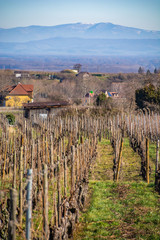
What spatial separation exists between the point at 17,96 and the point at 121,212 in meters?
44.9

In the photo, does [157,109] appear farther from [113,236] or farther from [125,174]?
[113,236]

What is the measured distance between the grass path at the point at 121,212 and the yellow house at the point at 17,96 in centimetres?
4014

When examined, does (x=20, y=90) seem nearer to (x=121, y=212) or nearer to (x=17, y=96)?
(x=17, y=96)

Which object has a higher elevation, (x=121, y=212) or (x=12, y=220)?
(x=12, y=220)

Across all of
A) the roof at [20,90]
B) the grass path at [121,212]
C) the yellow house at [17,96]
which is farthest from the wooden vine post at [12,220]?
the roof at [20,90]

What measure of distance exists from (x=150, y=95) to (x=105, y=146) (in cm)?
1213

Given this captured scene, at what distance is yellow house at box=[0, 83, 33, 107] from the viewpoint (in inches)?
1940

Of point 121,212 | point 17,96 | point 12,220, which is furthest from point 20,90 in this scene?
point 12,220

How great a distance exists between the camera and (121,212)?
678cm

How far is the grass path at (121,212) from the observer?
5.78m

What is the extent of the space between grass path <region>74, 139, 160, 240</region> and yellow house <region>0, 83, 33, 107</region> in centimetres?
4014

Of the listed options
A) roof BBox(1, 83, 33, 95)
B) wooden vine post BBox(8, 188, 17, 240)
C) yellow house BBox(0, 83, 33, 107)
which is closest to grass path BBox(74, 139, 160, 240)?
wooden vine post BBox(8, 188, 17, 240)

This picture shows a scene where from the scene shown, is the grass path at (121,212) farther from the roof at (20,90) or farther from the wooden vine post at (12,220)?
the roof at (20,90)

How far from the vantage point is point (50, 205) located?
6883 mm
